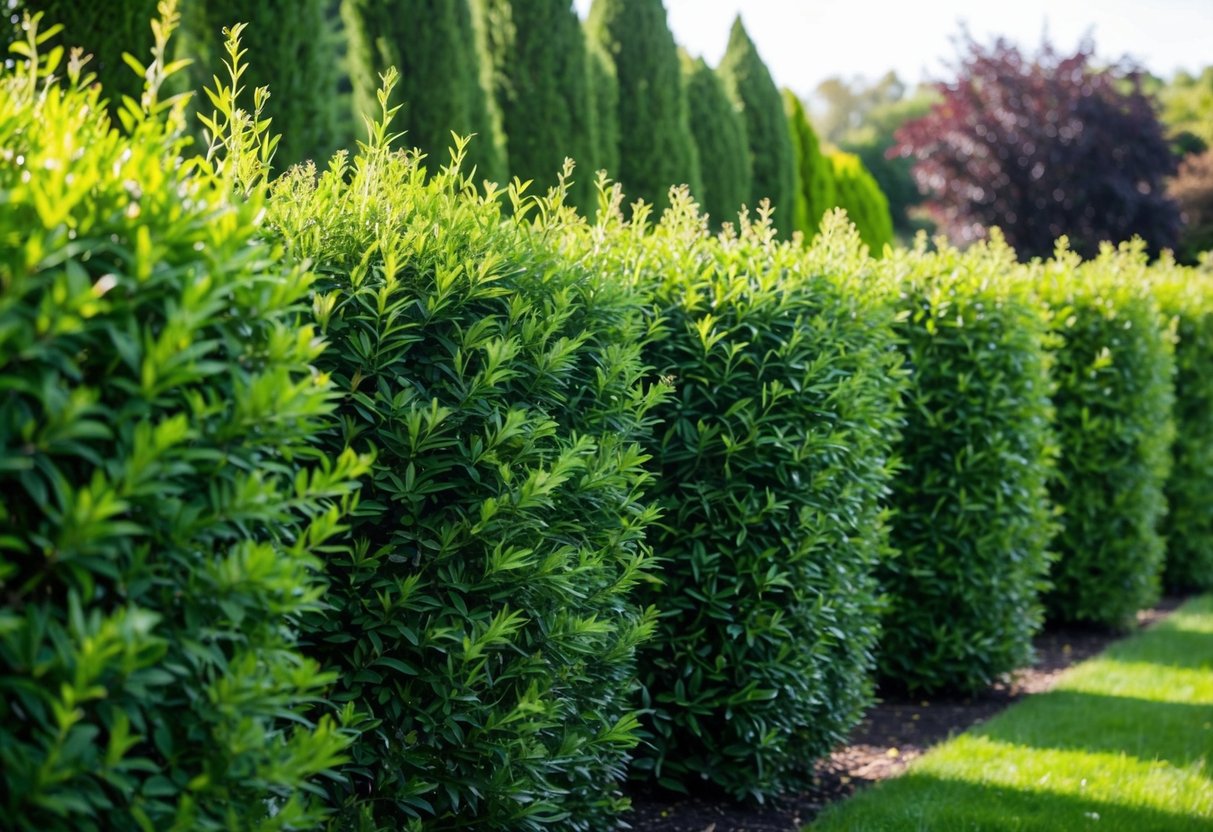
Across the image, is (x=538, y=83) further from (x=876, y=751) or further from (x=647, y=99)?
(x=876, y=751)

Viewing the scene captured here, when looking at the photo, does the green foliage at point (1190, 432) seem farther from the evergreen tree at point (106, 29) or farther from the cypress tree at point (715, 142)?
the evergreen tree at point (106, 29)

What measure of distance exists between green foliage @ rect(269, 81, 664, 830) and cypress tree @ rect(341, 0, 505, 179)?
776 centimetres

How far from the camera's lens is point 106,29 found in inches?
298

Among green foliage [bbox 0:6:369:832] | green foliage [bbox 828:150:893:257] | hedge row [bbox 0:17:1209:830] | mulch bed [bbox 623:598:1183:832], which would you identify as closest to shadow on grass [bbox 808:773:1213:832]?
mulch bed [bbox 623:598:1183:832]

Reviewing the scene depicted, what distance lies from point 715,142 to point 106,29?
1148 cm

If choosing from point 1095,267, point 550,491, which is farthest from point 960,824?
point 1095,267

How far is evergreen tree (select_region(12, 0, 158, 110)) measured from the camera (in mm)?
7469

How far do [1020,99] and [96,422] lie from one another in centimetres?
2561

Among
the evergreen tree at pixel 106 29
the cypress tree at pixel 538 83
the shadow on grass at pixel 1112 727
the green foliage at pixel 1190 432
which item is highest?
the cypress tree at pixel 538 83

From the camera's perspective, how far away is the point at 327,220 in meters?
3.23

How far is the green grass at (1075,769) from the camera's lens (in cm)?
465

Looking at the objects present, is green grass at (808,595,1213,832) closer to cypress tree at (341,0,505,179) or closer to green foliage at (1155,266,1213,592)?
green foliage at (1155,266,1213,592)

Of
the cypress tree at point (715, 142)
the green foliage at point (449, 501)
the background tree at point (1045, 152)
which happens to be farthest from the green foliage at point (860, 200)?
the green foliage at point (449, 501)

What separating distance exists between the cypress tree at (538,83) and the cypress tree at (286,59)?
3.50m
